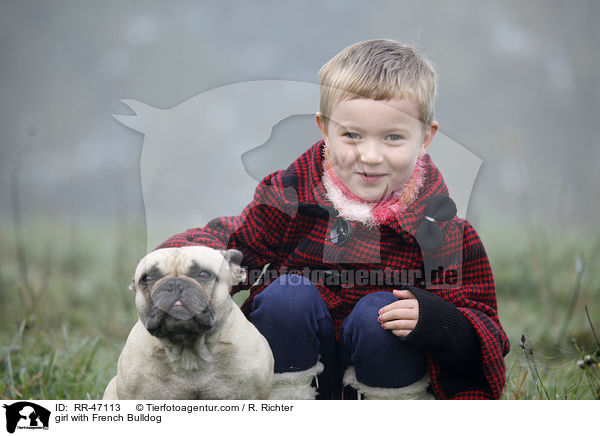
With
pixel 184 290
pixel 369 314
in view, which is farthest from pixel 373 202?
pixel 184 290

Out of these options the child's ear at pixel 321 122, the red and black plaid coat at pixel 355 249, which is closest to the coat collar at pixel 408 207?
the red and black plaid coat at pixel 355 249

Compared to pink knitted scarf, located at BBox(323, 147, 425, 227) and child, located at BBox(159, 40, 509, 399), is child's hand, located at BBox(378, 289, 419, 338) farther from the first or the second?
pink knitted scarf, located at BBox(323, 147, 425, 227)

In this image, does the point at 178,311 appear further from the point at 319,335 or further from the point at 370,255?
the point at 370,255

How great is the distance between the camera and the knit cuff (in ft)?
4.73

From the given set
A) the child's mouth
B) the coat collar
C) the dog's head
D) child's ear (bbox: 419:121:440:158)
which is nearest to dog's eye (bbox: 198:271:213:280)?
the dog's head

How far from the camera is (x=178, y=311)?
4.23ft

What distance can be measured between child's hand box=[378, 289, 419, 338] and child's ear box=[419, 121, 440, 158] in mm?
417

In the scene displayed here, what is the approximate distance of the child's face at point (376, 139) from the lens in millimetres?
1471
